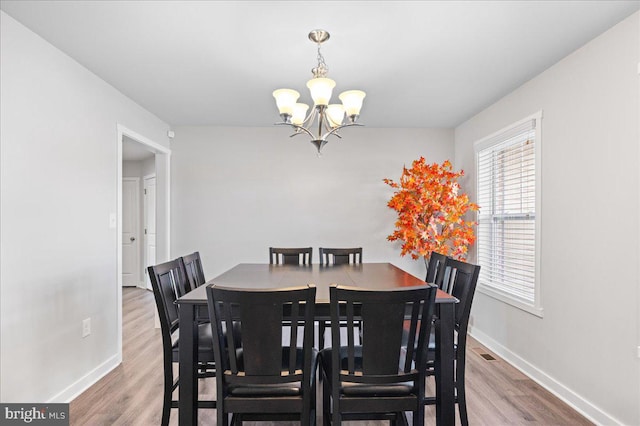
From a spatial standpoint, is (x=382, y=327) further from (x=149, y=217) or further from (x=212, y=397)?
(x=149, y=217)

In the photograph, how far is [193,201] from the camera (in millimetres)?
4629

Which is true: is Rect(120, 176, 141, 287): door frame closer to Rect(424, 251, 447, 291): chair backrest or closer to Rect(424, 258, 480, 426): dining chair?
Rect(424, 251, 447, 291): chair backrest

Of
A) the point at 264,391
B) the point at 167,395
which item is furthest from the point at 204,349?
the point at 264,391

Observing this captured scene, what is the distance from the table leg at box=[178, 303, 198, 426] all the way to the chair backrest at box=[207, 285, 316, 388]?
27 centimetres

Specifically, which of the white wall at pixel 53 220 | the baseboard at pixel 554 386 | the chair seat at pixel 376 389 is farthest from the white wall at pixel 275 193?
the chair seat at pixel 376 389

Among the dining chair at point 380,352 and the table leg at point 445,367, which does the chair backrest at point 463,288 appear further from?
the dining chair at point 380,352

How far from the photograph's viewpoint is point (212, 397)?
105 inches

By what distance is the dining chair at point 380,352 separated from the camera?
5.01 ft

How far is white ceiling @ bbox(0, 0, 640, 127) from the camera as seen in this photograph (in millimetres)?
2043

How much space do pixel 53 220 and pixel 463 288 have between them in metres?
2.69

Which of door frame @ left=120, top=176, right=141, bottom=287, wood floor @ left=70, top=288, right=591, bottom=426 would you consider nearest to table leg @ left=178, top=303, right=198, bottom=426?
wood floor @ left=70, top=288, right=591, bottom=426

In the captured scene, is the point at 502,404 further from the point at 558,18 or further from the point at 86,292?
the point at 86,292

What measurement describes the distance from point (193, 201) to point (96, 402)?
251 cm

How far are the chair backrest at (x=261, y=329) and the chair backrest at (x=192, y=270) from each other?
1052mm
